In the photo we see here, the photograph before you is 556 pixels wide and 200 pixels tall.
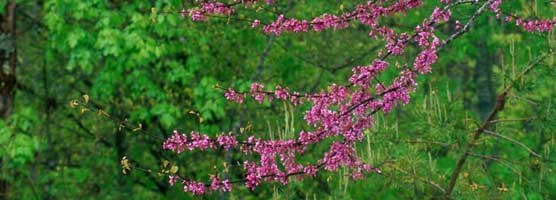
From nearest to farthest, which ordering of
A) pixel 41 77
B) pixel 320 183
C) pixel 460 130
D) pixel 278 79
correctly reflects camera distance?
pixel 460 130 → pixel 320 183 → pixel 278 79 → pixel 41 77

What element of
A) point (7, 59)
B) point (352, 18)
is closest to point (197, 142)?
point (352, 18)

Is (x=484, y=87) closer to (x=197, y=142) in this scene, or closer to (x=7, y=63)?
(x=7, y=63)

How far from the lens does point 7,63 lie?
378 inches

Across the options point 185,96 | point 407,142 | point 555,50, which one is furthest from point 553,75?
point 185,96

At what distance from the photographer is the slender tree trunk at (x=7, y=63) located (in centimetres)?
952

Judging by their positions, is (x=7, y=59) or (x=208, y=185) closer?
(x=208, y=185)

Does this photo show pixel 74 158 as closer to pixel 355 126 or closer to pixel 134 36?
pixel 134 36

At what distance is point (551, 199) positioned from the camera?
5.29m

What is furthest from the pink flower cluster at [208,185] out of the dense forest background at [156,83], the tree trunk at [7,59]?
the tree trunk at [7,59]

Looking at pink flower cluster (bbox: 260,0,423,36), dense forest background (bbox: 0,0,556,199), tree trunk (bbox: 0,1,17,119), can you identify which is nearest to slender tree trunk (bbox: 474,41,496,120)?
dense forest background (bbox: 0,0,556,199)

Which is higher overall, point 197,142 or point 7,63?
point 7,63

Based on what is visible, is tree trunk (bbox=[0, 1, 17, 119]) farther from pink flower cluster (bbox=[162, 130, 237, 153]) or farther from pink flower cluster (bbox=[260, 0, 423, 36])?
pink flower cluster (bbox=[260, 0, 423, 36])

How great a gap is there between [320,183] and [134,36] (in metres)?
2.42

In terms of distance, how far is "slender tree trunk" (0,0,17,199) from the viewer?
31.2 ft
